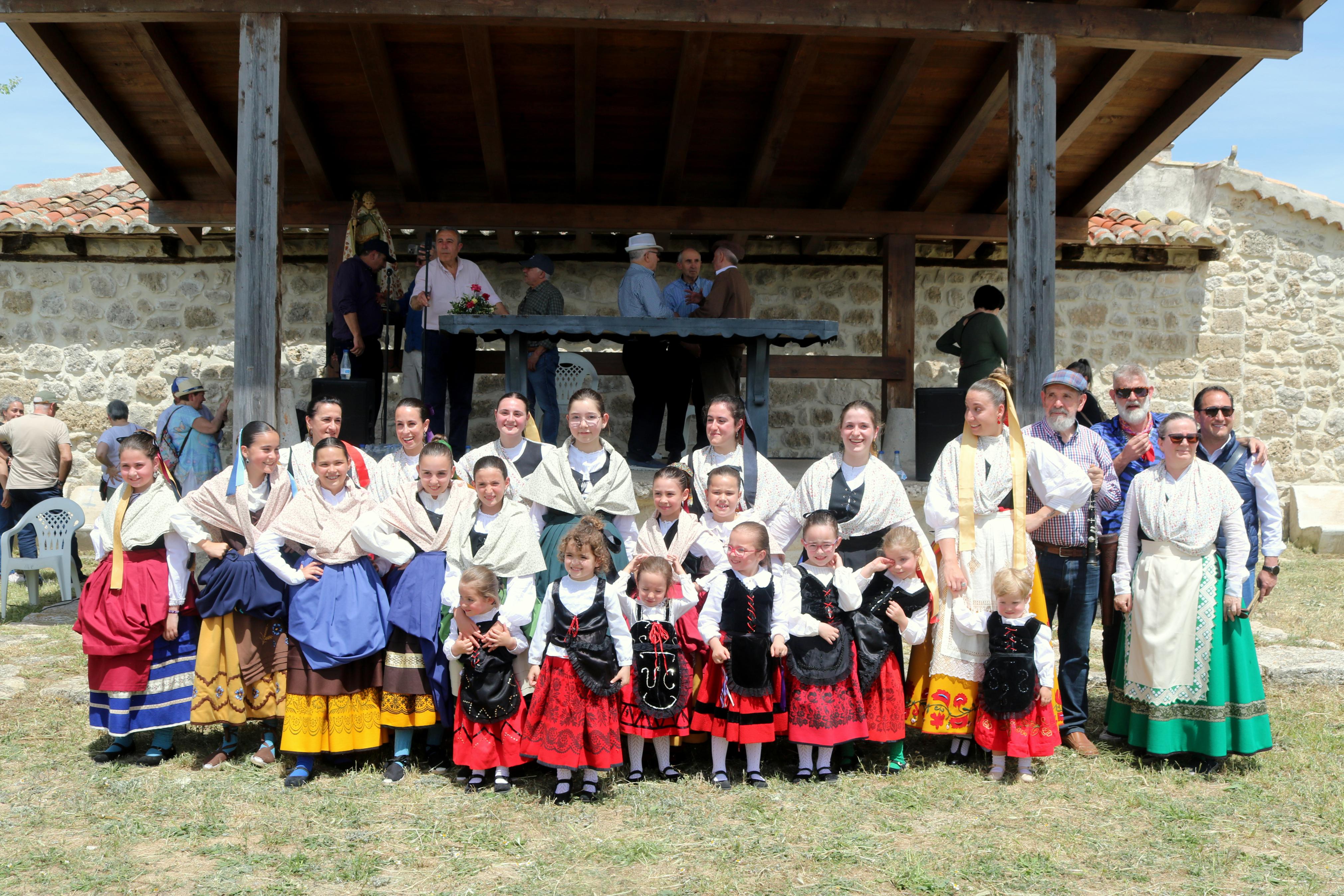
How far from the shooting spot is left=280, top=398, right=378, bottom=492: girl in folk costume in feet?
14.3

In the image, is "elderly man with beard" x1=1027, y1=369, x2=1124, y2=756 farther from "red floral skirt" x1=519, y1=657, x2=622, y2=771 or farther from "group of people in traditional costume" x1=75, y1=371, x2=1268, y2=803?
"red floral skirt" x1=519, y1=657, x2=622, y2=771

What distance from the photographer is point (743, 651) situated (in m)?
3.92

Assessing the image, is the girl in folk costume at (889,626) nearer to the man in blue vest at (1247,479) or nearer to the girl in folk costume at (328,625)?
the man in blue vest at (1247,479)

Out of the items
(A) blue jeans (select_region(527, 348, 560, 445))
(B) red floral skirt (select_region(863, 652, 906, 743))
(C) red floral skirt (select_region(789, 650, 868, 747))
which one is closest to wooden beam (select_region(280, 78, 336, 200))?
(A) blue jeans (select_region(527, 348, 560, 445))

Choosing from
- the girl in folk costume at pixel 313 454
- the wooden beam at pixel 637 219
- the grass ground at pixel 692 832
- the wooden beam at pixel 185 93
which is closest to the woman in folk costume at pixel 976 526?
the grass ground at pixel 692 832

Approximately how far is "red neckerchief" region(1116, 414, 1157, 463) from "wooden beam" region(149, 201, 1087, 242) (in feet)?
13.3

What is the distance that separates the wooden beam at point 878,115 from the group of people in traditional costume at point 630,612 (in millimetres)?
3140

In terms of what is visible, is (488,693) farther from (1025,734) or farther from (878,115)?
(878,115)

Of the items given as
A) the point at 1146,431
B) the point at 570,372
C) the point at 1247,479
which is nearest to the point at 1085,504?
the point at 1146,431

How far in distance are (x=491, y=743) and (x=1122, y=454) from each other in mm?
2872

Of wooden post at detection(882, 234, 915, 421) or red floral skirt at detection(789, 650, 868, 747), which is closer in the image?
red floral skirt at detection(789, 650, 868, 747)

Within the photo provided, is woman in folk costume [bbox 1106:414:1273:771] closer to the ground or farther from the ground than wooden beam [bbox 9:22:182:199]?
closer to the ground

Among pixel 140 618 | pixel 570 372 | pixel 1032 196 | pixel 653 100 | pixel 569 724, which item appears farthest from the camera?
pixel 570 372

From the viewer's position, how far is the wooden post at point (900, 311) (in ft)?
28.4
